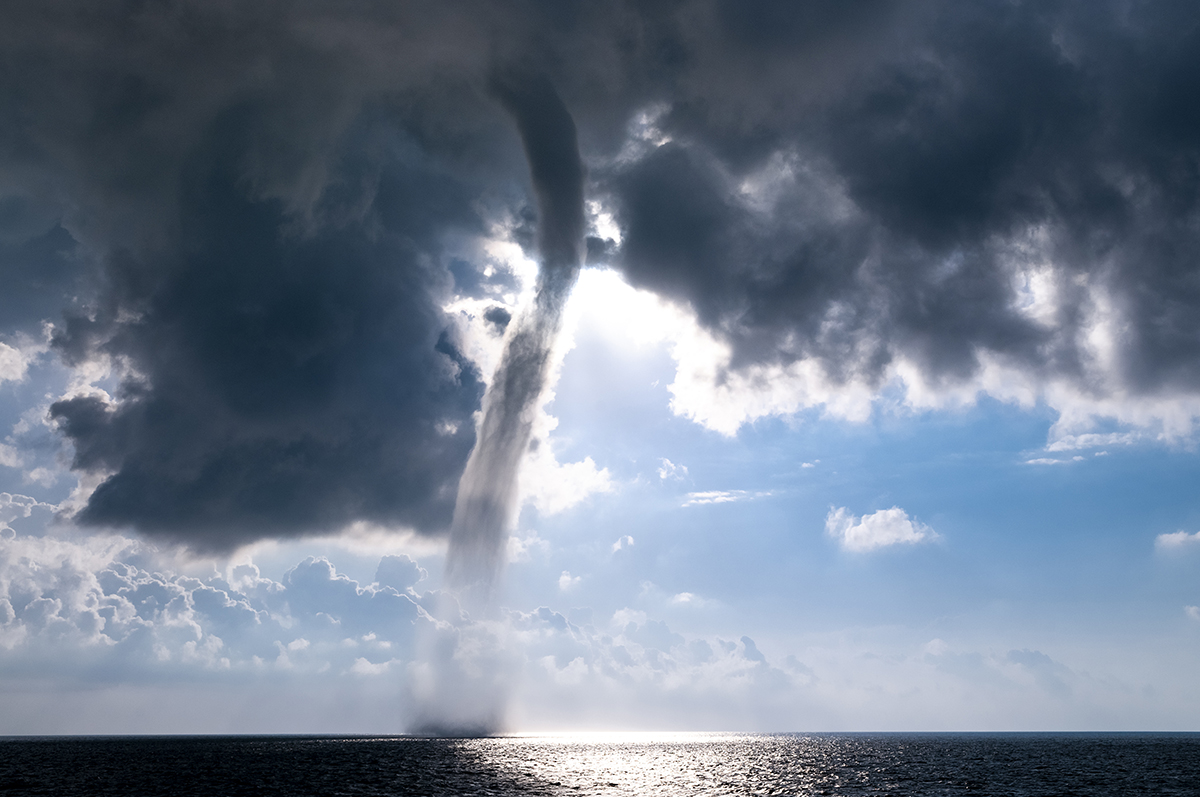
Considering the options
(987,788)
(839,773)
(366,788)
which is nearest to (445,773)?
(366,788)

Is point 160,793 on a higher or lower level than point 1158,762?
higher

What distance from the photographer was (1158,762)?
161 meters

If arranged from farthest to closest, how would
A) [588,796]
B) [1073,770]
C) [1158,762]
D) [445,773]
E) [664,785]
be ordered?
1. [1158,762]
2. [1073,770]
3. [445,773]
4. [664,785]
5. [588,796]

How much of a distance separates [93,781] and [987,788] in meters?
121

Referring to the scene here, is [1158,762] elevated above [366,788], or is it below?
below

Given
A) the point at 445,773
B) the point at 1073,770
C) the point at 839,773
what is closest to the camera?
the point at 445,773

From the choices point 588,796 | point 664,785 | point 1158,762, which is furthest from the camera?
point 1158,762

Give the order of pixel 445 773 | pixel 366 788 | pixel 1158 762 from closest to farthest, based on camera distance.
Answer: pixel 366 788 < pixel 445 773 < pixel 1158 762

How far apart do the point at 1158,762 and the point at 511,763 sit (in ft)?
452

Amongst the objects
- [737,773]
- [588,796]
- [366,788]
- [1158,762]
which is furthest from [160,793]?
[1158,762]

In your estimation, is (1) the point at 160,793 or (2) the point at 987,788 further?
(2) the point at 987,788

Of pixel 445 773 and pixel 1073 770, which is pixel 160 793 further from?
pixel 1073 770

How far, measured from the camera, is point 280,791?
293 feet

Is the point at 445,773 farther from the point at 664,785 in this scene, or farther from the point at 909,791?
the point at 909,791
